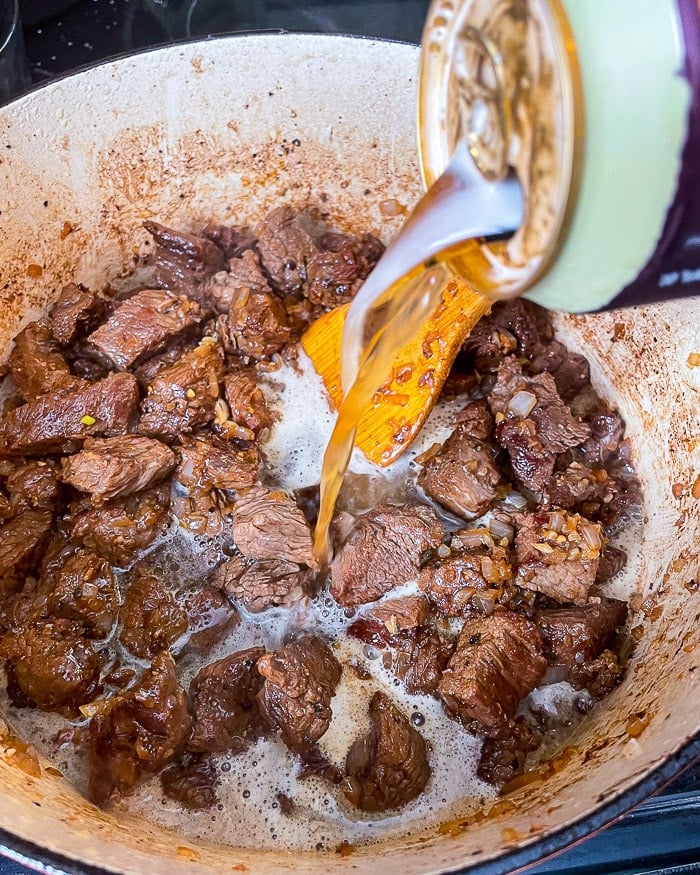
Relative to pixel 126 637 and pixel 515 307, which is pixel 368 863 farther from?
pixel 515 307

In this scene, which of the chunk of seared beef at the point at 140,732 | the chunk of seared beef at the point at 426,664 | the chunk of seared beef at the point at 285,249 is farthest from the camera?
the chunk of seared beef at the point at 285,249

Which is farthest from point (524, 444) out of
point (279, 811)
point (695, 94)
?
point (695, 94)

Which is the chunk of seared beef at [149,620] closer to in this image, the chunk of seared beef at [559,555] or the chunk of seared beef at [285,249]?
the chunk of seared beef at [559,555]

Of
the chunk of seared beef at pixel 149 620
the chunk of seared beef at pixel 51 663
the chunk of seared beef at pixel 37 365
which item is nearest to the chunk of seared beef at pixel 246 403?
the chunk of seared beef at pixel 37 365

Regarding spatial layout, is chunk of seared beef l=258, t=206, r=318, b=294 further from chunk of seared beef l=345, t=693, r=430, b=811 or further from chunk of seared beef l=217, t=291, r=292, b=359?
chunk of seared beef l=345, t=693, r=430, b=811

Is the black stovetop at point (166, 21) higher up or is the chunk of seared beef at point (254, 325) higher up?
the black stovetop at point (166, 21)

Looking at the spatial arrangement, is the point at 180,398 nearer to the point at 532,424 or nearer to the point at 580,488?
the point at 532,424

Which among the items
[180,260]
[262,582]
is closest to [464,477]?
[262,582]
